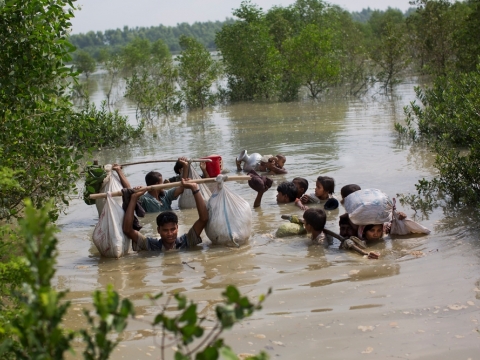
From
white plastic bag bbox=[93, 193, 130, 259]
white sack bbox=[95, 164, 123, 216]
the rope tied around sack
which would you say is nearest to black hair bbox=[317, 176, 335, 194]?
the rope tied around sack

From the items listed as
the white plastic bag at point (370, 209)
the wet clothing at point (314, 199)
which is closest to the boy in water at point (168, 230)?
the white plastic bag at point (370, 209)

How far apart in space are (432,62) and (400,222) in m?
15.4

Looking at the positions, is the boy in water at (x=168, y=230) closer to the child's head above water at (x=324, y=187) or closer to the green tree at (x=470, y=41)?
the child's head above water at (x=324, y=187)

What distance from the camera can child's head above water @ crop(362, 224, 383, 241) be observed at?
602cm

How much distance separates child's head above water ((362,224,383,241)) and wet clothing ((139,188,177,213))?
9.20 feet

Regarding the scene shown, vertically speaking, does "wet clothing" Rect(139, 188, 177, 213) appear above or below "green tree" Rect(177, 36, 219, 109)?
below

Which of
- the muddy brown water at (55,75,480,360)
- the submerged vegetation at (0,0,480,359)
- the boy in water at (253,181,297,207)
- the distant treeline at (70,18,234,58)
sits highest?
the distant treeline at (70,18,234,58)

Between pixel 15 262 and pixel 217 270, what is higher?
pixel 15 262

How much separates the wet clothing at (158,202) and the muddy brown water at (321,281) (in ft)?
0.85

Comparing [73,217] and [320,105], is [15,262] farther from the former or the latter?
[320,105]

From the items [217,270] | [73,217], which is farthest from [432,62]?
[217,270]

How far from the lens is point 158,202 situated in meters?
7.96

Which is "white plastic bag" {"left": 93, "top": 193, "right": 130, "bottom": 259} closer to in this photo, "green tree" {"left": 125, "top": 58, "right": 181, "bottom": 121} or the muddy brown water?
the muddy brown water

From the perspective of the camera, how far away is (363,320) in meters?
4.04
